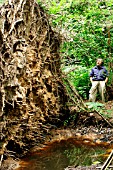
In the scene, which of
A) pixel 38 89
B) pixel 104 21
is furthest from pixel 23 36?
pixel 104 21

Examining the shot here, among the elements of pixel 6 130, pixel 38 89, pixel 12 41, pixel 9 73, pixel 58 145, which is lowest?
pixel 58 145

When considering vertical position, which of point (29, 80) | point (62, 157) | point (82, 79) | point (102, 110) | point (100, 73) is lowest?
point (62, 157)

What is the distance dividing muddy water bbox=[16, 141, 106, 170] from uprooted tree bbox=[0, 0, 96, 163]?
0.41 m

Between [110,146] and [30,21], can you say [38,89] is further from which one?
[110,146]

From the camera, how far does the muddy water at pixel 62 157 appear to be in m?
6.64

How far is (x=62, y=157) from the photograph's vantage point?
7.21 m

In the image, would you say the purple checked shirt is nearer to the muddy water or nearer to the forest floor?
the forest floor

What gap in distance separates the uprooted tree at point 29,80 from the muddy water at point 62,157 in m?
0.41

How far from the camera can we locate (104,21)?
11.5m

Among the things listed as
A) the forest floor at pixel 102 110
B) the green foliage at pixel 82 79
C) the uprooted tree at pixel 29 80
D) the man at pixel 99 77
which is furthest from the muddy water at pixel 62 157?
the green foliage at pixel 82 79

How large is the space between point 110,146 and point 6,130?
262cm

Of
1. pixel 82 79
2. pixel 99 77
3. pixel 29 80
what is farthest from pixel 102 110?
pixel 82 79

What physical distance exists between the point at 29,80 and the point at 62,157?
1.96 metres

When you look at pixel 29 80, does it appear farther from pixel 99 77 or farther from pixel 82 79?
pixel 82 79
